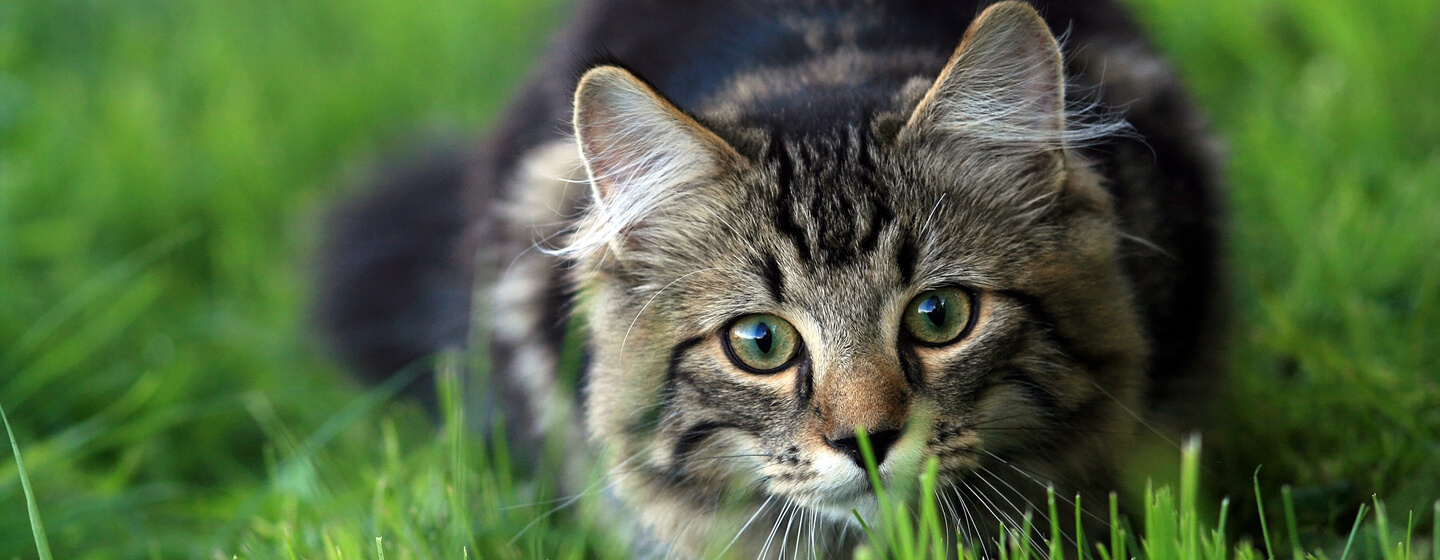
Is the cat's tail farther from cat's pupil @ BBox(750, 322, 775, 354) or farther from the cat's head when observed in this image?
cat's pupil @ BBox(750, 322, 775, 354)

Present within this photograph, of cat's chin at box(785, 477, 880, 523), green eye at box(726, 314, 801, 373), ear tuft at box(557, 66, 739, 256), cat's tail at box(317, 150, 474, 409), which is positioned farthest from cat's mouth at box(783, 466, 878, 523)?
cat's tail at box(317, 150, 474, 409)

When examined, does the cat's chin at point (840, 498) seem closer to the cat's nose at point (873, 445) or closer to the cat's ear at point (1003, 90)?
the cat's nose at point (873, 445)

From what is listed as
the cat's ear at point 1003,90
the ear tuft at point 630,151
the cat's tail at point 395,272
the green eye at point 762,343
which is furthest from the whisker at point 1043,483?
the cat's tail at point 395,272

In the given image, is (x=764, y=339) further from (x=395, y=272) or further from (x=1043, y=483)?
(x=395, y=272)

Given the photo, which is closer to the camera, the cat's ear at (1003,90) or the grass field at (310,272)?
the cat's ear at (1003,90)

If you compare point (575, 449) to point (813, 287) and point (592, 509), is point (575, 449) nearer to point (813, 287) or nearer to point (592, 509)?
point (592, 509)

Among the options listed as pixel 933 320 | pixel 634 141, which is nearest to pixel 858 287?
pixel 933 320

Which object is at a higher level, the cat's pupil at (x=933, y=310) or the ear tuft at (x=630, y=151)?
the ear tuft at (x=630, y=151)

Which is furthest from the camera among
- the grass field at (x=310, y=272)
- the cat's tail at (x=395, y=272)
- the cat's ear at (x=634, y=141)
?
the cat's tail at (x=395, y=272)

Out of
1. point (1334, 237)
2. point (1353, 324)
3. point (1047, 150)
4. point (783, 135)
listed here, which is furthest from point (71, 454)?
point (1334, 237)
